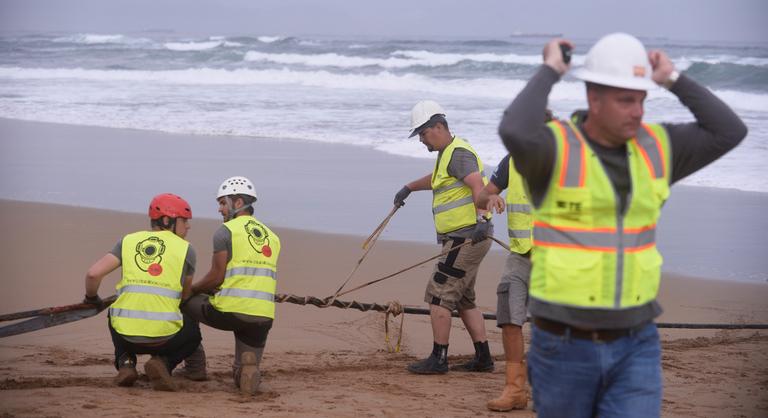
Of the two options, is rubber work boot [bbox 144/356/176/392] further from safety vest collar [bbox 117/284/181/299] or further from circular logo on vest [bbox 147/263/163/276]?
circular logo on vest [bbox 147/263/163/276]

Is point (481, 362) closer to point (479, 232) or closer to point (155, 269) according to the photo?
point (479, 232)

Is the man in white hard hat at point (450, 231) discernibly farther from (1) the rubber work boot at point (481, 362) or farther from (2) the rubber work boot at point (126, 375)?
(2) the rubber work boot at point (126, 375)

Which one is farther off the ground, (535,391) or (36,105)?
(535,391)

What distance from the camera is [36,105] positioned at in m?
23.2

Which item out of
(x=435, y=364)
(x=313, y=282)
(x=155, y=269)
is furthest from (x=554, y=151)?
(x=313, y=282)

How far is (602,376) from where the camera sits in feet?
11.0

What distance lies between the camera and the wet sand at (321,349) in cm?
585

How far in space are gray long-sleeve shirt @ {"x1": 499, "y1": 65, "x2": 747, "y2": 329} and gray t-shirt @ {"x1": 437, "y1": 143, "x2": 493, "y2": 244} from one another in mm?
→ 3275

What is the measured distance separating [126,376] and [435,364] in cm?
195

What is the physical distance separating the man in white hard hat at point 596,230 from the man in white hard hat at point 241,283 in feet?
9.94

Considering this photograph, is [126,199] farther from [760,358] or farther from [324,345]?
[760,358]

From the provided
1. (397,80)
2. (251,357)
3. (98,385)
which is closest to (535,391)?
(251,357)

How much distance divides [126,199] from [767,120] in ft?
44.3

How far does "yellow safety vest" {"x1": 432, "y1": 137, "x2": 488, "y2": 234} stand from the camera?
271 inches
